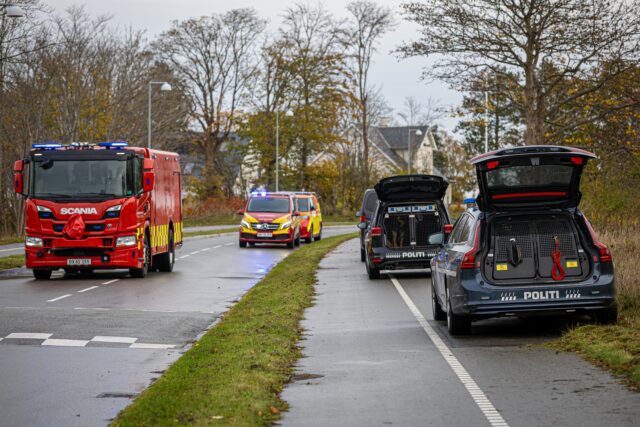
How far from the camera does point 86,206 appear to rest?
947 inches

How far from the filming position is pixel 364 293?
817 inches

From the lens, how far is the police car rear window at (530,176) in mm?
13047

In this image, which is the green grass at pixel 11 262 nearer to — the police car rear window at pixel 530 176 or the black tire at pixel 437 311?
the black tire at pixel 437 311

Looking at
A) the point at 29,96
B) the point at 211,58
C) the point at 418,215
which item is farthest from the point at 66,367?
the point at 211,58

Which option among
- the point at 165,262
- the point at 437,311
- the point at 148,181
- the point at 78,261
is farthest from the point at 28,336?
the point at 165,262

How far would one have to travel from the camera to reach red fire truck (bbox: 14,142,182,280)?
2400cm

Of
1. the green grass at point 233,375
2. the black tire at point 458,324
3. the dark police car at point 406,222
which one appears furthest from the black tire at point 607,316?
the dark police car at point 406,222

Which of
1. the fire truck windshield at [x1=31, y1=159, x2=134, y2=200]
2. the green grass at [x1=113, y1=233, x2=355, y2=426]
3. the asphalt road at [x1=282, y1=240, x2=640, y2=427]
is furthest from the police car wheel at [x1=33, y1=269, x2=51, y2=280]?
the asphalt road at [x1=282, y1=240, x2=640, y2=427]

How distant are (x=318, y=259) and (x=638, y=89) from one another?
1000cm

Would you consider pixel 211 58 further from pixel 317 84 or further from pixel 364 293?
pixel 364 293

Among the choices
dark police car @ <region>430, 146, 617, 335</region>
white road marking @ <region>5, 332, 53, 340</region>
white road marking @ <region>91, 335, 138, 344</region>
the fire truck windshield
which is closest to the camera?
dark police car @ <region>430, 146, 617, 335</region>

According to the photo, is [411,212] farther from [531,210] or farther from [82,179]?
[531,210]

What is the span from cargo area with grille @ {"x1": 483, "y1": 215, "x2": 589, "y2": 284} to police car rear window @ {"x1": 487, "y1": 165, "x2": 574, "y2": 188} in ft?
1.76

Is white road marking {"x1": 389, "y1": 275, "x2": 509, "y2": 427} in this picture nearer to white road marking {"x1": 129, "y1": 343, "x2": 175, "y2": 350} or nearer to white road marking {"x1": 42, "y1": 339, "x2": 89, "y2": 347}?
white road marking {"x1": 129, "y1": 343, "x2": 175, "y2": 350}
